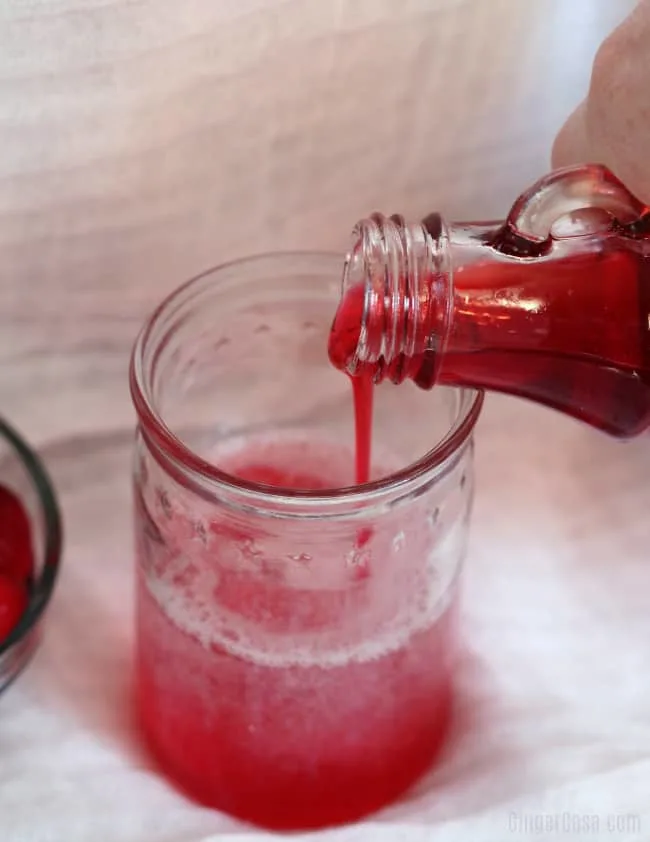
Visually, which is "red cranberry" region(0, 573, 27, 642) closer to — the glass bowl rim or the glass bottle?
the glass bowl rim

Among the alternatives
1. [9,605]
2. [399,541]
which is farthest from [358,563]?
[9,605]

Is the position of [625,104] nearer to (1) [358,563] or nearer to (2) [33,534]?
(1) [358,563]

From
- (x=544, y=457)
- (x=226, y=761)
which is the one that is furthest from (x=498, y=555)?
(x=226, y=761)

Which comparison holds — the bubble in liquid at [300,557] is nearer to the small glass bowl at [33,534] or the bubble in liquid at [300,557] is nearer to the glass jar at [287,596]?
the glass jar at [287,596]

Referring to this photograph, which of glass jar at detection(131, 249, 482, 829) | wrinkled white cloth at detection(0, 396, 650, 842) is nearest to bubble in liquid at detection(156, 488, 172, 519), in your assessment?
glass jar at detection(131, 249, 482, 829)

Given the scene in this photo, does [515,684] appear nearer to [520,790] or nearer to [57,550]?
[520,790]
